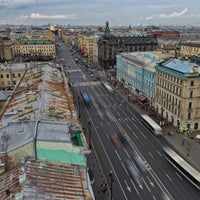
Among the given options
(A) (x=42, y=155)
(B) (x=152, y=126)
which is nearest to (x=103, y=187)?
(A) (x=42, y=155)

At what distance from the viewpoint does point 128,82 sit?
391 feet

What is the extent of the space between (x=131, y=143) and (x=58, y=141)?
115 feet

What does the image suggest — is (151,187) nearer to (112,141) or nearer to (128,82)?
(112,141)

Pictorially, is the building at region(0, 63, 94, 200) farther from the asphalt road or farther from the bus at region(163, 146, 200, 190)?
the bus at region(163, 146, 200, 190)

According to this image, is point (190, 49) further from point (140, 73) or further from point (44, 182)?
point (44, 182)

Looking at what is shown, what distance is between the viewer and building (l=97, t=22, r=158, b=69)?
532 feet

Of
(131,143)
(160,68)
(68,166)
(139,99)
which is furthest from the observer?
(139,99)

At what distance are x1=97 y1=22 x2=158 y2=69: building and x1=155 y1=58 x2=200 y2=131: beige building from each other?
83.7m

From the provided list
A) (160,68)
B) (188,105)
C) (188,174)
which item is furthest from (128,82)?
(188,174)

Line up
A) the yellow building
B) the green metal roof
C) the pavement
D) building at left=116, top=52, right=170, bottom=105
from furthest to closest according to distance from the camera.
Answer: the yellow building
building at left=116, top=52, right=170, bottom=105
the pavement
the green metal roof

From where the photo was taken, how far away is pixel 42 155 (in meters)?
32.4

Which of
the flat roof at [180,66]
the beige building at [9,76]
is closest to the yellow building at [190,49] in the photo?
the flat roof at [180,66]

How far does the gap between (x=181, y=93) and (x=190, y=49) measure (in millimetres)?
104112

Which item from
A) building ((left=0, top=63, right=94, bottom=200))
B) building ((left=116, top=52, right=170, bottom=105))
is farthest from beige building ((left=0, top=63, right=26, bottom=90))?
building ((left=0, top=63, right=94, bottom=200))
